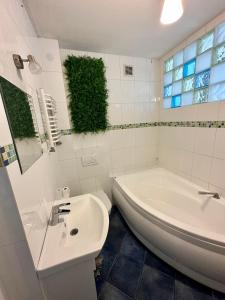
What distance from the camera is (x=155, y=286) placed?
1.15 m

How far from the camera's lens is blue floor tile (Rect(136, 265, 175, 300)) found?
109cm

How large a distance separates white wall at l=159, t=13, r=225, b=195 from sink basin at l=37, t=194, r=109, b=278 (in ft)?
4.18

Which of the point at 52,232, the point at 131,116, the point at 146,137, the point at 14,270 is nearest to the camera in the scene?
the point at 14,270

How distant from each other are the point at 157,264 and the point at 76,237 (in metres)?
0.91

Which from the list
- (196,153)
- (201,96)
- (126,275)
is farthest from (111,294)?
(201,96)

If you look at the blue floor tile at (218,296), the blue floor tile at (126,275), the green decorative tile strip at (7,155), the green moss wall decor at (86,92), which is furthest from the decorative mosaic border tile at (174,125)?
the blue floor tile at (126,275)

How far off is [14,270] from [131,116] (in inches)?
77.7

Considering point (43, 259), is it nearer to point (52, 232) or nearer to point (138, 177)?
point (52, 232)

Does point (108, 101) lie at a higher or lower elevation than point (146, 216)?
higher

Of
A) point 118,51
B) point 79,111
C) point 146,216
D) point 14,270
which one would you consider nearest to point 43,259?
point 14,270

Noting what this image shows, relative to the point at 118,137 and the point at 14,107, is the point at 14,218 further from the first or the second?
the point at 118,137

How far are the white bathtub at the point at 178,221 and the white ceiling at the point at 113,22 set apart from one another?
1.75 meters

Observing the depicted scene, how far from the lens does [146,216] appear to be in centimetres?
135

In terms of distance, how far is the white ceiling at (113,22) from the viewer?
3.53ft
